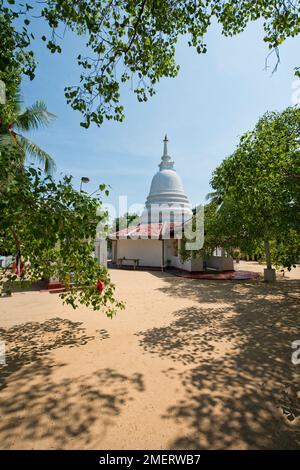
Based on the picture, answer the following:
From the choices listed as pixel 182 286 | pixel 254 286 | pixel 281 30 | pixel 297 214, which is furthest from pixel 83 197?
pixel 254 286

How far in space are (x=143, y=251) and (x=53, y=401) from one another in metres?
20.1

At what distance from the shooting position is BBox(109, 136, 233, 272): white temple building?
20516mm

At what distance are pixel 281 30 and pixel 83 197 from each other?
4.84 meters

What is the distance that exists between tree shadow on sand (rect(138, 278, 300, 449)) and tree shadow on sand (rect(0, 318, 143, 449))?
2.86 feet

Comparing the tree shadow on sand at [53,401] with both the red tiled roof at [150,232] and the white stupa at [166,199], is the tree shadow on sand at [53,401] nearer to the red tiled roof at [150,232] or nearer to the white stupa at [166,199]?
the red tiled roof at [150,232]

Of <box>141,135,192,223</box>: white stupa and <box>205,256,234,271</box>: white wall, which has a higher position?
<box>141,135,192,223</box>: white stupa

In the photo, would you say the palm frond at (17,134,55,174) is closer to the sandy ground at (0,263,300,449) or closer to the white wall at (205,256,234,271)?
the sandy ground at (0,263,300,449)

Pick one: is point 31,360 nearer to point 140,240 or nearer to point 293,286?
point 293,286

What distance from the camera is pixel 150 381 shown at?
4008 mm

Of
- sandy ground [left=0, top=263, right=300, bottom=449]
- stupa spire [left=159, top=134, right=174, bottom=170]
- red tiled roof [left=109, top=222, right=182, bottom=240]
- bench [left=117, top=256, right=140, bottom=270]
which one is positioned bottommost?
sandy ground [left=0, top=263, right=300, bottom=449]

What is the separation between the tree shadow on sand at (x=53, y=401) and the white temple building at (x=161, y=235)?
1308cm

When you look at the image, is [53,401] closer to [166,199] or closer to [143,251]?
[143,251]

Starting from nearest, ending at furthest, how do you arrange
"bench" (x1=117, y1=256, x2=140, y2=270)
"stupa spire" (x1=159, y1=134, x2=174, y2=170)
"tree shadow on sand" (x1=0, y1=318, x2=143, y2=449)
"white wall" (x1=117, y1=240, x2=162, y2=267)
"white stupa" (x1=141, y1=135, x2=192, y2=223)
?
"tree shadow on sand" (x1=0, y1=318, x2=143, y2=449), "bench" (x1=117, y1=256, x2=140, y2=270), "white wall" (x1=117, y1=240, x2=162, y2=267), "white stupa" (x1=141, y1=135, x2=192, y2=223), "stupa spire" (x1=159, y1=134, x2=174, y2=170)

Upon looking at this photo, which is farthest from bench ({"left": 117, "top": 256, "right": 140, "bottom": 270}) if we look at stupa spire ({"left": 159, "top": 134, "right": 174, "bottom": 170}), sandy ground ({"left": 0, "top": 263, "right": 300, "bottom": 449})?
stupa spire ({"left": 159, "top": 134, "right": 174, "bottom": 170})
